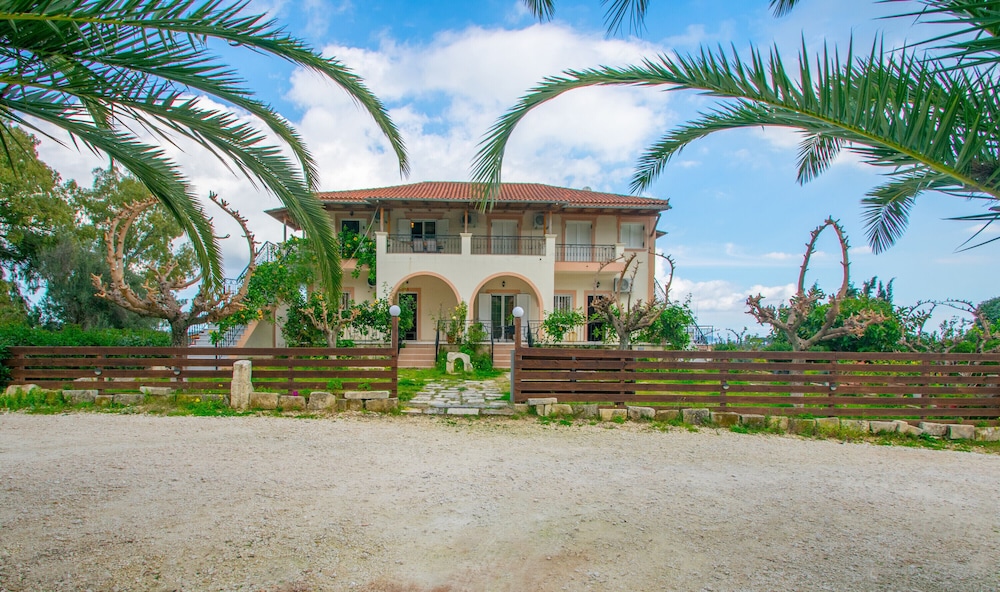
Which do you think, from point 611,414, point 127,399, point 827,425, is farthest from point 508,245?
point 127,399

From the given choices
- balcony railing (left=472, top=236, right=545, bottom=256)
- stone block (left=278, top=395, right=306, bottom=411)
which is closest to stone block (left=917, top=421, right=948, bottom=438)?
stone block (left=278, top=395, right=306, bottom=411)

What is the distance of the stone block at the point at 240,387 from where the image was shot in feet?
28.8

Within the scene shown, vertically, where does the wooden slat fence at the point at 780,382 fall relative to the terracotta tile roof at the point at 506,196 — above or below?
below

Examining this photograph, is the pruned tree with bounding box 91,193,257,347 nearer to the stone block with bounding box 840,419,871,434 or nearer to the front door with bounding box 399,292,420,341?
the front door with bounding box 399,292,420,341

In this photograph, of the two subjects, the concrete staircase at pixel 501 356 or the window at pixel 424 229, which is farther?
the window at pixel 424 229

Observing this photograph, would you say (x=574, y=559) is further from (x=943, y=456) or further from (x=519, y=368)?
(x=943, y=456)

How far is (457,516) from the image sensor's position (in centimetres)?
432

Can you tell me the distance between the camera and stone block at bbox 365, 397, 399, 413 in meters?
8.69

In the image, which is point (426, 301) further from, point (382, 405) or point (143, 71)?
point (143, 71)

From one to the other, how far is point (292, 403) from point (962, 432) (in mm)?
11138

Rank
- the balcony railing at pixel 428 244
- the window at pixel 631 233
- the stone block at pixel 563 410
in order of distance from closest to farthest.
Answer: the stone block at pixel 563 410
the balcony railing at pixel 428 244
the window at pixel 631 233

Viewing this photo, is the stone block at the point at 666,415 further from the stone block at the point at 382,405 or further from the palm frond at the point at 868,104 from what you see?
the palm frond at the point at 868,104

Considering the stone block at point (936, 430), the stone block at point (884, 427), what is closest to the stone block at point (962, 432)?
the stone block at point (936, 430)

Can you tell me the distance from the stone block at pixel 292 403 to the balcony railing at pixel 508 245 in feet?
35.9
